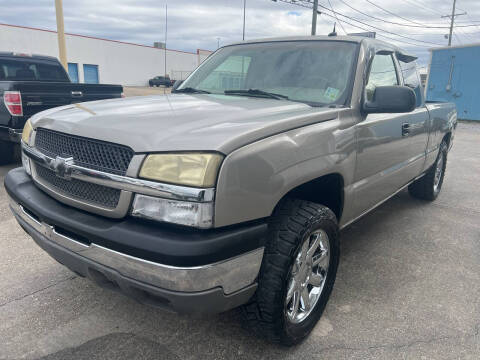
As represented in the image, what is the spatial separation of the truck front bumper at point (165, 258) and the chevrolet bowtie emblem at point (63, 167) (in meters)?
0.19

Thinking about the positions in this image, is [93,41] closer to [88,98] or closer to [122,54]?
[122,54]

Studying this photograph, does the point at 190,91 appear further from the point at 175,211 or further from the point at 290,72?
the point at 175,211

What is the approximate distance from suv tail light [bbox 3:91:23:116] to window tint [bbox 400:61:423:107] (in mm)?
4699

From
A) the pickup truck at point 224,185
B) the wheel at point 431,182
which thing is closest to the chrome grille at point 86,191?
the pickup truck at point 224,185

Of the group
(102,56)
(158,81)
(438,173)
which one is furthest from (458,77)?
(102,56)

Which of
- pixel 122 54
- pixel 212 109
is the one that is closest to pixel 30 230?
pixel 212 109

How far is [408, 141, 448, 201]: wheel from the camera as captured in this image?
202 inches

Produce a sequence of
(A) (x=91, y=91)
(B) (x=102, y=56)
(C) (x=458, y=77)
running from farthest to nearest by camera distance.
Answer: (B) (x=102, y=56)
(C) (x=458, y=77)
(A) (x=91, y=91)

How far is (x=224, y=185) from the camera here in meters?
1.70

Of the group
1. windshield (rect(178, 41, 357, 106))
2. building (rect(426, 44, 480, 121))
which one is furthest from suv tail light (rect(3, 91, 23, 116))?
building (rect(426, 44, 480, 121))

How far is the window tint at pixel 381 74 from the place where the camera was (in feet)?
10.00

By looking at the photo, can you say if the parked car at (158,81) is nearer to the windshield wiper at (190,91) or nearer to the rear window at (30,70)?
the rear window at (30,70)

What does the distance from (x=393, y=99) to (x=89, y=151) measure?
1896 millimetres

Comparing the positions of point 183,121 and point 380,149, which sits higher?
point 183,121
